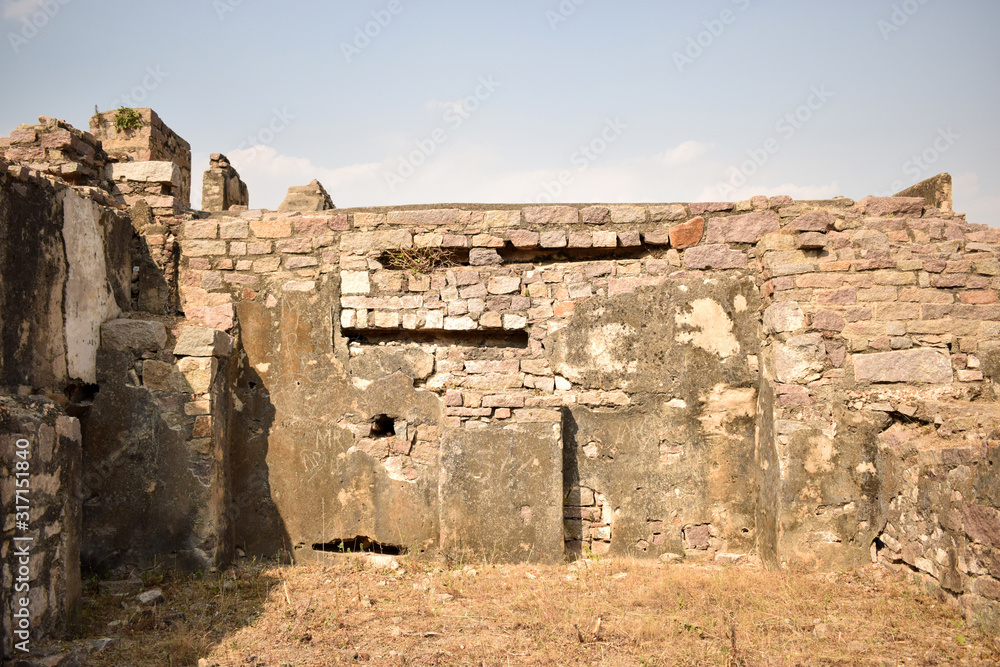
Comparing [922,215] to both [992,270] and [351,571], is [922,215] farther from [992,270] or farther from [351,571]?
[351,571]

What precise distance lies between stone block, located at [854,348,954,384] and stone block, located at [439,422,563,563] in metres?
2.26

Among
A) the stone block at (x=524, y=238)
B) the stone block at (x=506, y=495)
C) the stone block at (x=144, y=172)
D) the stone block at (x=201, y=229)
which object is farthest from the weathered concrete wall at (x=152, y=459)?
the stone block at (x=524, y=238)

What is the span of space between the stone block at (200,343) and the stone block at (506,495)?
1.84 metres

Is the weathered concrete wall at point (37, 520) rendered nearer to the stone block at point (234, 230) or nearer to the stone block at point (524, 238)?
the stone block at point (234, 230)

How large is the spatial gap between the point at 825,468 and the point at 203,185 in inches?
247

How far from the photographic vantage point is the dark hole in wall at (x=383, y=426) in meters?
5.50

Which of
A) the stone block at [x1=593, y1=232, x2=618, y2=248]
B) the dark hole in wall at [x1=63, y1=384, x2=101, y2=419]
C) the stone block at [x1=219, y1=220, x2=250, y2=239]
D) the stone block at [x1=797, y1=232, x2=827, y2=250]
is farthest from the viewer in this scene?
the stone block at [x1=219, y1=220, x2=250, y2=239]

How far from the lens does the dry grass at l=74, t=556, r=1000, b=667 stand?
3656 millimetres

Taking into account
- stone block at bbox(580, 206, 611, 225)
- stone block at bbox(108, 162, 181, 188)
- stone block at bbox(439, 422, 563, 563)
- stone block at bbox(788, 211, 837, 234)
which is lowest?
stone block at bbox(439, 422, 563, 563)

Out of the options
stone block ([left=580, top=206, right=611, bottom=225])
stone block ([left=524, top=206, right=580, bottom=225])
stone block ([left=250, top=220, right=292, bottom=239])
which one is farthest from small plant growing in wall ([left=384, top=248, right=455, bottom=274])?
stone block ([left=580, top=206, right=611, bottom=225])

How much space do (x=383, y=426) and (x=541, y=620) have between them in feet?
6.93

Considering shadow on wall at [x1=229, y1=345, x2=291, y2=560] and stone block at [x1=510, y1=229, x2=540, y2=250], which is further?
stone block at [x1=510, y1=229, x2=540, y2=250]

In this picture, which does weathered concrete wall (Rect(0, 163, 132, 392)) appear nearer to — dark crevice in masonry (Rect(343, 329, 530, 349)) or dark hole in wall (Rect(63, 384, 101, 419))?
dark hole in wall (Rect(63, 384, 101, 419))

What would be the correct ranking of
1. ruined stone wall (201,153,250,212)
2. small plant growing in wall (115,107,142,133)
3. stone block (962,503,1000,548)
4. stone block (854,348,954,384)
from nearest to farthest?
stone block (962,503,1000,548) → stone block (854,348,954,384) → small plant growing in wall (115,107,142,133) → ruined stone wall (201,153,250,212)
